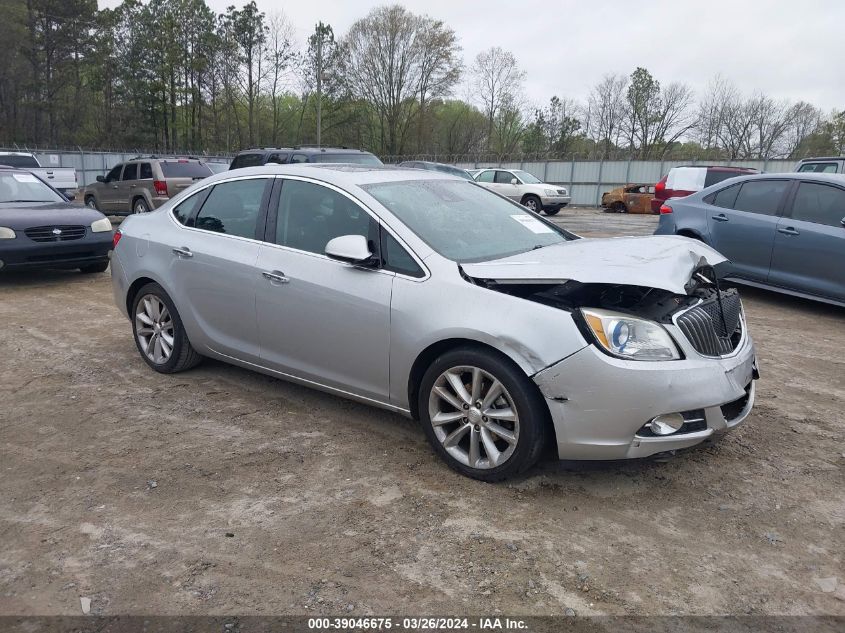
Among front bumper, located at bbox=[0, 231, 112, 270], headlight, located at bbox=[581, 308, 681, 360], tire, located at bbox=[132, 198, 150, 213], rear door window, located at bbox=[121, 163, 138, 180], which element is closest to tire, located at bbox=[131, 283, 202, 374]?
headlight, located at bbox=[581, 308, 681, 360]

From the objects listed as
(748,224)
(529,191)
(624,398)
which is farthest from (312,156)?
(529,191)

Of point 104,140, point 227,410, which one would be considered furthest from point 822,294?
point 104,140

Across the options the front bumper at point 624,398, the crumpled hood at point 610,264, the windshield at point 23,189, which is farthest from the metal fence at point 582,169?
the front bumper at point 624,398

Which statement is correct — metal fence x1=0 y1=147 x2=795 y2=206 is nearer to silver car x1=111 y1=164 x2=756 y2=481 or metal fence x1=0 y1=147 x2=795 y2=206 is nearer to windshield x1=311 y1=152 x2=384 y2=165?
windshield x1=311 y1=152 x2=384 y2=165

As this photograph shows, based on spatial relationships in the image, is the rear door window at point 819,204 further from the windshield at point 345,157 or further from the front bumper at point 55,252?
the front bumper at point 55,252

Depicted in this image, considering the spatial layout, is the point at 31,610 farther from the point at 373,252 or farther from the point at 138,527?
the point at 373,252

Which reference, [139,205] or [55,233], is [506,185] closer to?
[139,205]

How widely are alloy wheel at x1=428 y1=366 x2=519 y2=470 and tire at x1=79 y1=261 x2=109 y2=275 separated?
24.5 feet

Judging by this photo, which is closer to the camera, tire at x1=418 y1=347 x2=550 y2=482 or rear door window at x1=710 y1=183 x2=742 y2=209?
tire at x1=418 y1=347 x2=550 y2=482

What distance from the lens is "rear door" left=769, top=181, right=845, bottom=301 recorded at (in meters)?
7.26

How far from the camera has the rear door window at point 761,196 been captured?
799cm

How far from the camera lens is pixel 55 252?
28.5 feet

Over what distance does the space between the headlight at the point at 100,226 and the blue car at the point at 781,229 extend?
7.89 m

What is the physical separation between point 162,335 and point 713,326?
391 cm
